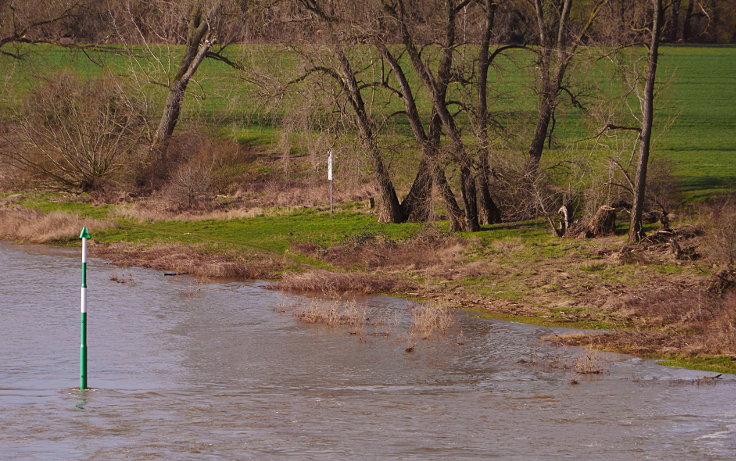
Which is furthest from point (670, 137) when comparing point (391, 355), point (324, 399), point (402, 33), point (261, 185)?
point (324, 399)

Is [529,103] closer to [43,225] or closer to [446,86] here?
[446,86]

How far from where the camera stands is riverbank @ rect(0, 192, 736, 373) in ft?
57.2

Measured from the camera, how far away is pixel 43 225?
31531mm

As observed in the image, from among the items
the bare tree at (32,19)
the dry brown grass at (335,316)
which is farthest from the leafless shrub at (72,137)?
the dry brown grass at (335,316)

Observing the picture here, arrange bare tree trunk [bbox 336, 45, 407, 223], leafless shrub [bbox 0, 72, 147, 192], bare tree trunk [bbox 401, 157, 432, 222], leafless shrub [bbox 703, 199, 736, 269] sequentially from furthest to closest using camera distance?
leafless shrub [bbox 0, 72, 147, 192] < bare tree trunk [bbox 401, 157, 432, 222] < bare tree trunk [bbox 336, 45, 407, 223] < leafless shrub [bbox 703, 199, 736, 269]

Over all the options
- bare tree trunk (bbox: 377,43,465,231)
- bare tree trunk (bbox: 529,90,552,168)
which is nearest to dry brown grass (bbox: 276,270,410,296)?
bare tree trunk (bbox: 377,43,465,231)

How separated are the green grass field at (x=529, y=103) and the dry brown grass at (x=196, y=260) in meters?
5.17

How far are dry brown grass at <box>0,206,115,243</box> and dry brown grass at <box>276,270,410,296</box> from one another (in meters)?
11.3

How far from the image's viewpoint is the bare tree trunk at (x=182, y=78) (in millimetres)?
42894

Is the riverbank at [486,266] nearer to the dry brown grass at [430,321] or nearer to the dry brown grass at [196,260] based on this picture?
the dry brown grass at [196,260]

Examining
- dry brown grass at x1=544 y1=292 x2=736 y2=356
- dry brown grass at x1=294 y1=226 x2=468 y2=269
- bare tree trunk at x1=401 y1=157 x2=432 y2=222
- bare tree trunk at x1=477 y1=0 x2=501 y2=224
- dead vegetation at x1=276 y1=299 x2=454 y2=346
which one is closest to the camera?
dry brown grass at x1=544 y1=292 x2=736 y2=356

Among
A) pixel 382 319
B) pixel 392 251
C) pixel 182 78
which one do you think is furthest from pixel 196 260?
pixel 182 78

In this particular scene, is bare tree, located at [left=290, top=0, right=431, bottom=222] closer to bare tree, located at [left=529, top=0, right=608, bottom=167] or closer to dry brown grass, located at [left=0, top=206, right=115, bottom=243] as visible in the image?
bare tree, located at [left=529, top=0, right=608, bottom=167]

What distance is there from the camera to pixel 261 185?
133ft
